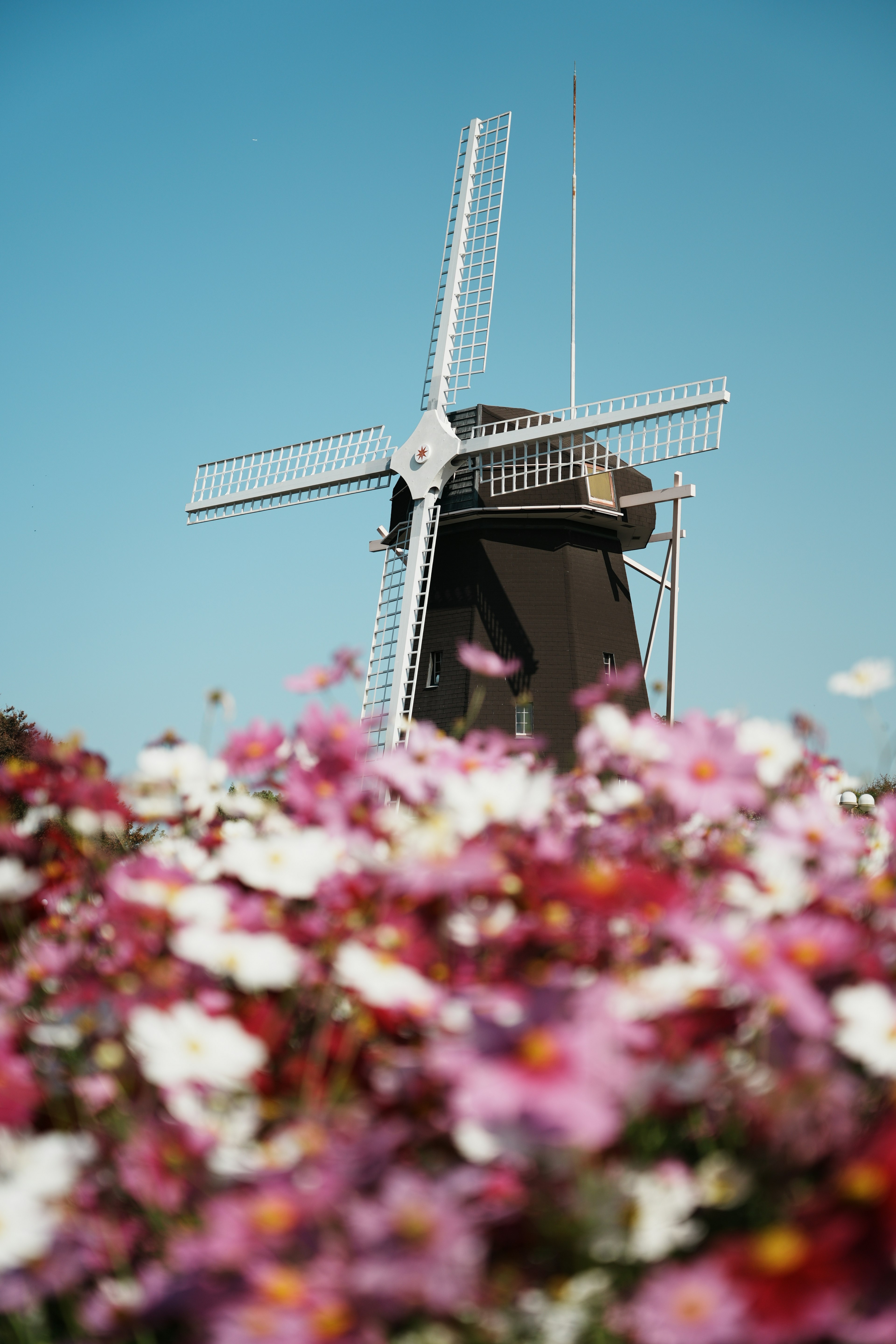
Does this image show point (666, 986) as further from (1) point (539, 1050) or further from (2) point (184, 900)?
(2) point (184, 900)

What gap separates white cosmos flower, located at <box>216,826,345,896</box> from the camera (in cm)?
169

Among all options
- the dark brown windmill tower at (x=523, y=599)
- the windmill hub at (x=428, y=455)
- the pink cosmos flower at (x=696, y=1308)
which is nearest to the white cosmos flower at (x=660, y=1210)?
the pink cosmos flower at (x=696, y=1308)

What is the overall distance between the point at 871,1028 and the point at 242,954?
772mm

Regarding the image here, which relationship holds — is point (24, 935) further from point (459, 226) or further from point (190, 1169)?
point (459, 226)

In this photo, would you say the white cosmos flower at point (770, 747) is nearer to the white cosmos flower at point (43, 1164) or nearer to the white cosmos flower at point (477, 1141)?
the white cosmos flower at point (477, 1141)

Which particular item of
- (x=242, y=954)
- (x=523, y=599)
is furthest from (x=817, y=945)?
(x=523, y=599)

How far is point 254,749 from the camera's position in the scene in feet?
7.58

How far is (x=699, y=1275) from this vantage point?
42.6 inches

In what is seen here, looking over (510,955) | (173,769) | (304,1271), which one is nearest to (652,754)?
(510,955)

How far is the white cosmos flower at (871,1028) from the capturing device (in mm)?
1206

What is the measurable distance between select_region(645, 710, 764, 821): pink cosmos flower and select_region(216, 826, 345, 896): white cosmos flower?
21.7 inches

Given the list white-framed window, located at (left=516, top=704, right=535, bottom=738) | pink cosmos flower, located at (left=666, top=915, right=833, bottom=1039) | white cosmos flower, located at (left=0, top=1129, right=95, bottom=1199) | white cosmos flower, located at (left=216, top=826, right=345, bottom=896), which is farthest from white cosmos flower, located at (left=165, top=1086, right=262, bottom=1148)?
white-framed window, located at (left=516, top=704, right=535, bottom=738)

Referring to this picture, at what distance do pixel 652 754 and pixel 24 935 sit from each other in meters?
1.22

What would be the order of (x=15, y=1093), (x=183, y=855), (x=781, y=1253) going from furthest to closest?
(x=183, y=855) < (x=15, y=1093) < (x=781, y=1253)
